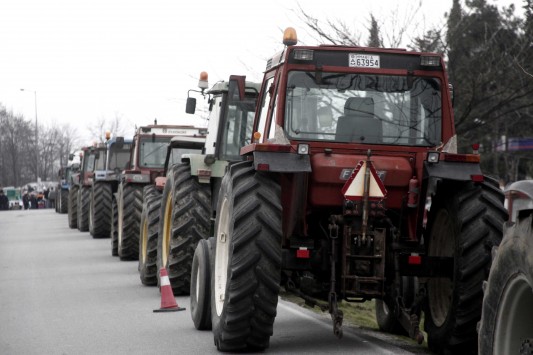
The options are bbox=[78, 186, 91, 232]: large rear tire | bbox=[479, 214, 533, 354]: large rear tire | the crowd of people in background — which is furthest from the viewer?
the crowd of people in background

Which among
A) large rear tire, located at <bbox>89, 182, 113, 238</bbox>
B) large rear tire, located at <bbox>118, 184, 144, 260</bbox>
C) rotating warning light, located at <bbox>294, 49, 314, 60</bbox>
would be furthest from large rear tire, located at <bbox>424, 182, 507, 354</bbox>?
large rear tire, located at <bbox>89, 182, 113, 238</bbox>

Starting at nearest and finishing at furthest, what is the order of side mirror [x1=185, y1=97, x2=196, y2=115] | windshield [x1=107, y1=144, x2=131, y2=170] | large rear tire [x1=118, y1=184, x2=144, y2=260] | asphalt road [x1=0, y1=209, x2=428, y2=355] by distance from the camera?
asphalt road [x1=0, y1=209, x2=428, y2=355] < side mirror [x1=185, y1=97, x2=196, y2=115] < large rear tire [x1=118, y1=184, x2=144, y2=260] < windshield [x1=107, y1=144, x2=131, y2=170]

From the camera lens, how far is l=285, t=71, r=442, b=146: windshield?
10.0 m

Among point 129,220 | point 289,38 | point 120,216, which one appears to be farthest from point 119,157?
point 289,38

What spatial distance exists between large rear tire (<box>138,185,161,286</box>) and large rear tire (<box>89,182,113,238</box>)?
37.1ft

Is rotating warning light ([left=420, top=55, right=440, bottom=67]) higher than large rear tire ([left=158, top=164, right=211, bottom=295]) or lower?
higher

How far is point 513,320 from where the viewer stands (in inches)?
241

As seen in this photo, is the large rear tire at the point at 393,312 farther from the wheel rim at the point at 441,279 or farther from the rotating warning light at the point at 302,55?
the rotating warning light at the point at 302,55

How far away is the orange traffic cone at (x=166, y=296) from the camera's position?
13.2 meters

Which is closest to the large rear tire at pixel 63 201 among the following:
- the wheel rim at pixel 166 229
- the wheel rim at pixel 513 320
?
the wheel rim at pixel 166 229

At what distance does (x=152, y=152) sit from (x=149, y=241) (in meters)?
7.63

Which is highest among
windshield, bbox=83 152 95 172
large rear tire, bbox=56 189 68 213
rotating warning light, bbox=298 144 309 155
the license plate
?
the license plate

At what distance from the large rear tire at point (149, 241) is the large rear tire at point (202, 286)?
16.8 ft

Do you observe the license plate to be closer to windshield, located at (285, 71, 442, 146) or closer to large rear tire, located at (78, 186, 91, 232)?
windshield, located at (285, 71, 442, 146)
